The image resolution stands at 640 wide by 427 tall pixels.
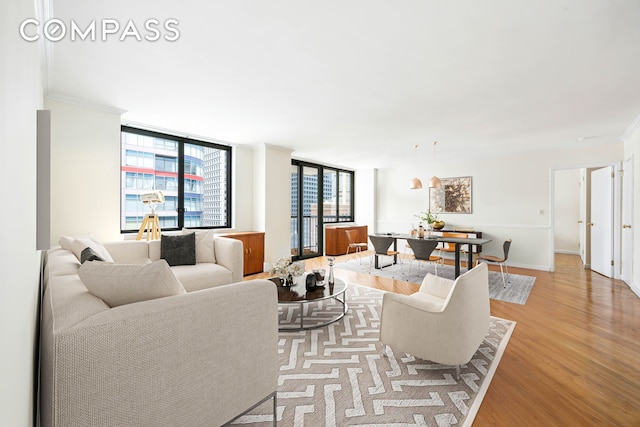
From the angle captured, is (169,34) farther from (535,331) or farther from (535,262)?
(535,262)

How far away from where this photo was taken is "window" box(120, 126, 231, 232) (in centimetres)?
425

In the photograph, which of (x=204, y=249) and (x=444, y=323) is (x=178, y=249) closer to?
(x=204, y=249)

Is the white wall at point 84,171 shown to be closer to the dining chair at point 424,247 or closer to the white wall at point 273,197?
the white wall at point 273,197

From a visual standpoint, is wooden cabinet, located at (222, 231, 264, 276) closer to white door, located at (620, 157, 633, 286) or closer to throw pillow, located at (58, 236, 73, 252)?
throw pillow, located at (58, 236, 73, 252)

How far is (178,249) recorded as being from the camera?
143 inches

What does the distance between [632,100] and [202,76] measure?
4665mm

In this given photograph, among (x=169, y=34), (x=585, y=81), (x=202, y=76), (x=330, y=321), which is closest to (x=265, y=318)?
(x=330, y=321)

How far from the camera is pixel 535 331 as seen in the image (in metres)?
2.84

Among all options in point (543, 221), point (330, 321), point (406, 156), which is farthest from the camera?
point (406, 156)

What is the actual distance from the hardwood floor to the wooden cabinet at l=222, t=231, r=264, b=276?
3.76 m

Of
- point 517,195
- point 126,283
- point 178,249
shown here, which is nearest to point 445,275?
point 517,195

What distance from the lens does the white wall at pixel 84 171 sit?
3293 millimetres

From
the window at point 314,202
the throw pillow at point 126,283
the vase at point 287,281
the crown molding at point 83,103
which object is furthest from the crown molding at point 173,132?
the throw pillow at point 126,283

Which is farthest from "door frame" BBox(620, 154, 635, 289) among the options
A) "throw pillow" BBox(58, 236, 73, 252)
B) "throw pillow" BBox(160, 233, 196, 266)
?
"throw pillow" BBox(58, 236, 73, 252)
